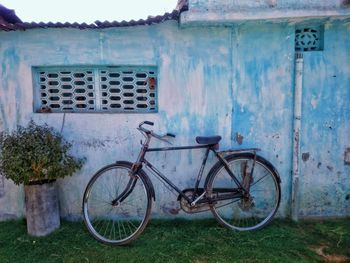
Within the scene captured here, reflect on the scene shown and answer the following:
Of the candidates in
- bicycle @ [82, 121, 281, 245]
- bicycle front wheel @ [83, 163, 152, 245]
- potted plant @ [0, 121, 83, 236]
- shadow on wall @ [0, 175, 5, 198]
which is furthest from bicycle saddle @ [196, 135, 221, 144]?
shadow on wall @ [0, 175, 5, 198]

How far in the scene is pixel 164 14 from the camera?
4109mm

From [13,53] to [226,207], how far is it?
384 centimetres

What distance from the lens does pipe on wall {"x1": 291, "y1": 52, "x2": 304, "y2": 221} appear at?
4.59m

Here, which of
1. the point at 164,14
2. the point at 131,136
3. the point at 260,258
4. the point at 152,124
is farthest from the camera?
the point at 131,136

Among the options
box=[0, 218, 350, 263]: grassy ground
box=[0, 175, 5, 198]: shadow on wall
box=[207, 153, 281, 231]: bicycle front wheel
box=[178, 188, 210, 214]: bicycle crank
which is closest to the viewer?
box=[0, 218, 350, 263]: grassy ground

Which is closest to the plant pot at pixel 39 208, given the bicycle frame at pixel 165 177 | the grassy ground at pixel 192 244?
the grassy ground at pixel 192 244

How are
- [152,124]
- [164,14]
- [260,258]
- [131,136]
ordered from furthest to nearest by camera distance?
[131,136], [152,124], [164,14], [260,258]

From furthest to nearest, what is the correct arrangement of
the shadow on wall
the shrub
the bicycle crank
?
the shadow on wall, the bicycle crank, the shrub

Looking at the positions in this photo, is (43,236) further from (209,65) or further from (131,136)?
(209,65)

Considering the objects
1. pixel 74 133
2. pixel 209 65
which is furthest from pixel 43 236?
pixel 209 65

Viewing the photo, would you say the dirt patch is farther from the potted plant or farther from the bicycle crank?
the potted plant

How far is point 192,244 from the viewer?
4.11 meters

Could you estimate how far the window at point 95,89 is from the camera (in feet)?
15.5

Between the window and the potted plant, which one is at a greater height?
the window
